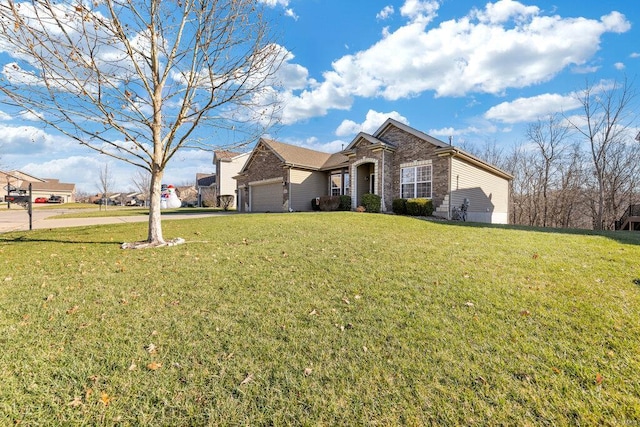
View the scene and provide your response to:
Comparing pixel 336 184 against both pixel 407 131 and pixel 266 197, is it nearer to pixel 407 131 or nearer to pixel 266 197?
pixel 266 197

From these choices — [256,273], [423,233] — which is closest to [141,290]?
[256,273]

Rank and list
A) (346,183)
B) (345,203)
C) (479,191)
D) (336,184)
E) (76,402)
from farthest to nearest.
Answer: (336,184) < (346,183) < (345,203) < (479,191) < (76,402)

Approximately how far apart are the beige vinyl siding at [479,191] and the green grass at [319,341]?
33.2 feet

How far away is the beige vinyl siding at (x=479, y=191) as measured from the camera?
15484 mm

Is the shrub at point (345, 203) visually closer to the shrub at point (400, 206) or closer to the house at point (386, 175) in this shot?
the house at point (386, 175)

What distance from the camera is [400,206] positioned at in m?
16.0

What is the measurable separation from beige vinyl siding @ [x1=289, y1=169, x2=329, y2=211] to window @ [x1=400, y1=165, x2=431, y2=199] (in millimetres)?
7001

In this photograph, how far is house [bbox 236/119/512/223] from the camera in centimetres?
1552

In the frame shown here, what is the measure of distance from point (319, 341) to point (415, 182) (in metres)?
14.8

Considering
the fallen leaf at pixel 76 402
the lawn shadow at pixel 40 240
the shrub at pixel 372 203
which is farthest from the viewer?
the shrub at pixel 372 203

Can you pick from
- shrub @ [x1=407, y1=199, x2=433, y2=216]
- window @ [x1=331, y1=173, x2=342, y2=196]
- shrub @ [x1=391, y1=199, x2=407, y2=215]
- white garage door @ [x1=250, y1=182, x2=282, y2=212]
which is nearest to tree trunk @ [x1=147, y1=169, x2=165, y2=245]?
shrub @ [x1=407, y1=199, x2=433, y2=216]

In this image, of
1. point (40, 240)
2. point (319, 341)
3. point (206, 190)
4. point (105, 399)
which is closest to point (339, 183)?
point (40, 240)

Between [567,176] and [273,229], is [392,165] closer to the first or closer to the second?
[273,229]

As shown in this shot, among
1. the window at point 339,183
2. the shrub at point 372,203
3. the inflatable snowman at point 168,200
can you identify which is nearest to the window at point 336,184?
the window at point 339,183
